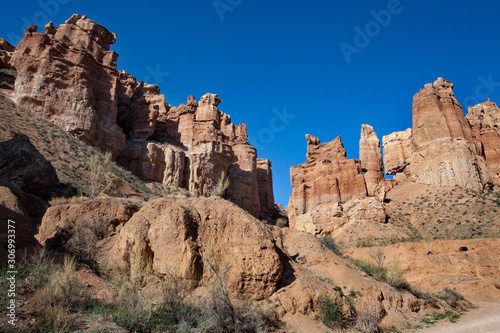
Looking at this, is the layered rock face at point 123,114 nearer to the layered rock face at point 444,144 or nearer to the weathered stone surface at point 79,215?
the weathered stone surface at point 79,215

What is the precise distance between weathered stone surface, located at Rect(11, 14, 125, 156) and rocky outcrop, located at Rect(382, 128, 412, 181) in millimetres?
52911

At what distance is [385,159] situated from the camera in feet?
225

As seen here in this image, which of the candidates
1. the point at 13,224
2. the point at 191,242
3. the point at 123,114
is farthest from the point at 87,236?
the point at 123,114

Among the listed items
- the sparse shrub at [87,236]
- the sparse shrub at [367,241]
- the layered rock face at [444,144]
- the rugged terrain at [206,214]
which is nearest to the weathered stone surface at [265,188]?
the rugged terrain at [206,214]

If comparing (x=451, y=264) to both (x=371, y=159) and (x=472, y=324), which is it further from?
(x=371, y=159)

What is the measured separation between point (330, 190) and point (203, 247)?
4306 cm

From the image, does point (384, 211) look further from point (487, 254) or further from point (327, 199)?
point (487, 254)

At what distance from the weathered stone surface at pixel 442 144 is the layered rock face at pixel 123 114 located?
26333 mm

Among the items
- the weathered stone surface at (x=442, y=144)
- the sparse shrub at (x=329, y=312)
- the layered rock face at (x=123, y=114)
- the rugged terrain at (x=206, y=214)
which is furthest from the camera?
the weathered stone surface at (x=442, y=144)

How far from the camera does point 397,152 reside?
66.7m

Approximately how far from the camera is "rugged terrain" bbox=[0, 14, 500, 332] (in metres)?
8.59

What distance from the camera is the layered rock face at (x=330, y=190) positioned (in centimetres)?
4384

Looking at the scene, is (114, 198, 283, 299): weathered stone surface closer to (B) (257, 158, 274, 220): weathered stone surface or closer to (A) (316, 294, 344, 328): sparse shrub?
(A) (316, 294, 344, 328): sparse shrub

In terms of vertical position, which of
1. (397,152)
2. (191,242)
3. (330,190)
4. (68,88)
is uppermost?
(397,152)
